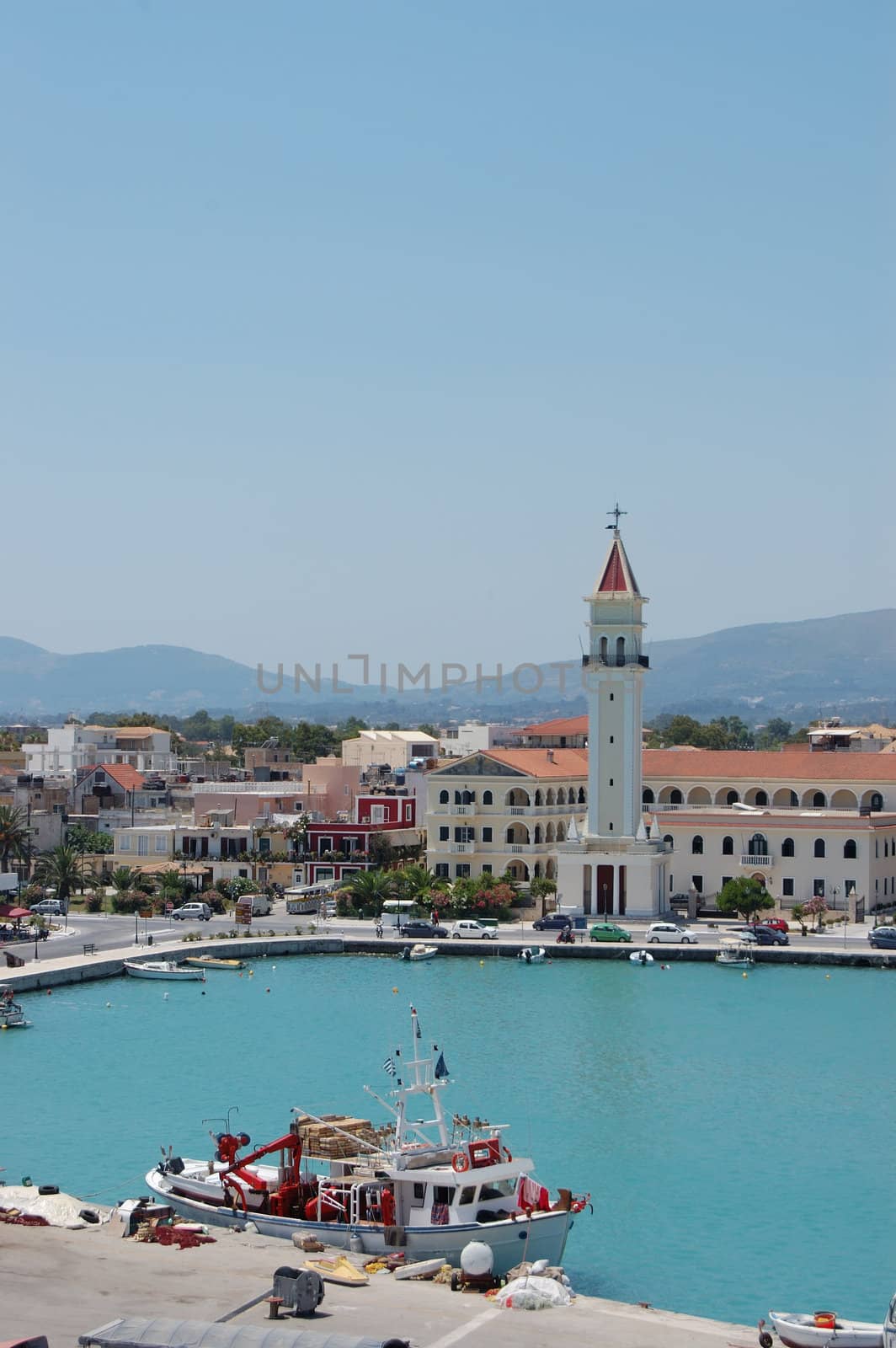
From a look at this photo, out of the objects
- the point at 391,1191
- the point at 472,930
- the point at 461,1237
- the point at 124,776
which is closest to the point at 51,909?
the point at 472,930

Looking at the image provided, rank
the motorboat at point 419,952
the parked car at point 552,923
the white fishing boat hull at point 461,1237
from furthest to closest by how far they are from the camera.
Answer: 1. the parked car at point 552,923
2. the motorboat at point 419,952
3. the white fishing boat hull at point 461,1237

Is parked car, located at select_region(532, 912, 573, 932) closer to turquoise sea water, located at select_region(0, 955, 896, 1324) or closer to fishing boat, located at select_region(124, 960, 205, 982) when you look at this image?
turquoise sea water, located at select_region(0, 955, 896, 1324)

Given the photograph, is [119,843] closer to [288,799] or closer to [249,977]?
[288,799]

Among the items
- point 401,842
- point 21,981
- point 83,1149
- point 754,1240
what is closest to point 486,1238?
point 754,1240

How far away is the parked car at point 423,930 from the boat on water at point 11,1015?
18.1 metres

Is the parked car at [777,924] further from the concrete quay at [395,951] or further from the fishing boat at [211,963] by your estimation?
the fishing boat at [211,963]

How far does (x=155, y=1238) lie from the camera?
95.5ft

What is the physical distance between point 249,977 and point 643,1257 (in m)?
31.3

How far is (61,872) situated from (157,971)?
53.2 ft

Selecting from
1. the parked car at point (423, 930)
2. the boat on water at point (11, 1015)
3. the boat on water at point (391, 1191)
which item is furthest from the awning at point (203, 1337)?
the parked car at point (423, 930)

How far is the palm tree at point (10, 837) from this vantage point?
76.1m

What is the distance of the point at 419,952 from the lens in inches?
2544

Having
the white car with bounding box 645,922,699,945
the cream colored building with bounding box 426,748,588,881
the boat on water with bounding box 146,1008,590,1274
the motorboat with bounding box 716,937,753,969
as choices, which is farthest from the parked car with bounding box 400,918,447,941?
the boat on water with bounding box 146,1008,590,1274

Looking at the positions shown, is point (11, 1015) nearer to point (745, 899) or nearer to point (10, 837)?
point (10, 837)
